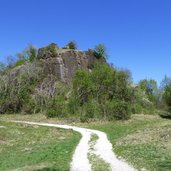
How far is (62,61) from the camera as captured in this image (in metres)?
71.1

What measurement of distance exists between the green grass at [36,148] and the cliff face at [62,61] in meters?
30.9

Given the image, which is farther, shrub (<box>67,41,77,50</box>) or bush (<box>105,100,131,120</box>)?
shrub (<box>67,41,77,50</box>)

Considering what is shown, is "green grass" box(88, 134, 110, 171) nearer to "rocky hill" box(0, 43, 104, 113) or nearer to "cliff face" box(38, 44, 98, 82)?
"rocky hill" box(0, 43, 104, 113)

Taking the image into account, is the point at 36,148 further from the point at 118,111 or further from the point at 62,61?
the point at 62,61

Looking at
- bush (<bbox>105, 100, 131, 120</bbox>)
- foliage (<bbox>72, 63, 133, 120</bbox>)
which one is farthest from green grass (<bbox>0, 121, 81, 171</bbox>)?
foliage (<bbox>72, 63, 133, 120</bbox>)

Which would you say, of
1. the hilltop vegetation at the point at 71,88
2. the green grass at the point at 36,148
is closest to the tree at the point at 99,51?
the hilltop vegetation at the point at 71,88

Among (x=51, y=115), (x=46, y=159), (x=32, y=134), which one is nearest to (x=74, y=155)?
(x=46, y=159)

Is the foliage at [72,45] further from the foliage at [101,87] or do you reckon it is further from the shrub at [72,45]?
the foliage at [101,87]

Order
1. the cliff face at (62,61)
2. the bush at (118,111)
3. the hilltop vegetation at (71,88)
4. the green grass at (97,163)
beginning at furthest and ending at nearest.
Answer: the cliff face at (62,61) < the hilltop vegetation at (71,88) < the bush at (118,111) < the green grass at (97,163)

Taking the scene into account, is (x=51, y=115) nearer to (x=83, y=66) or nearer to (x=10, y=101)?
(x=10, y=101)

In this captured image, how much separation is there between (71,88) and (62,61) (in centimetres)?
1366

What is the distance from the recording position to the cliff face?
6975cm

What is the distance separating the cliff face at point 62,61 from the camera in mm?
69750

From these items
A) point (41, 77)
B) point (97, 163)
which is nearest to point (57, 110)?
point (41, 77)
